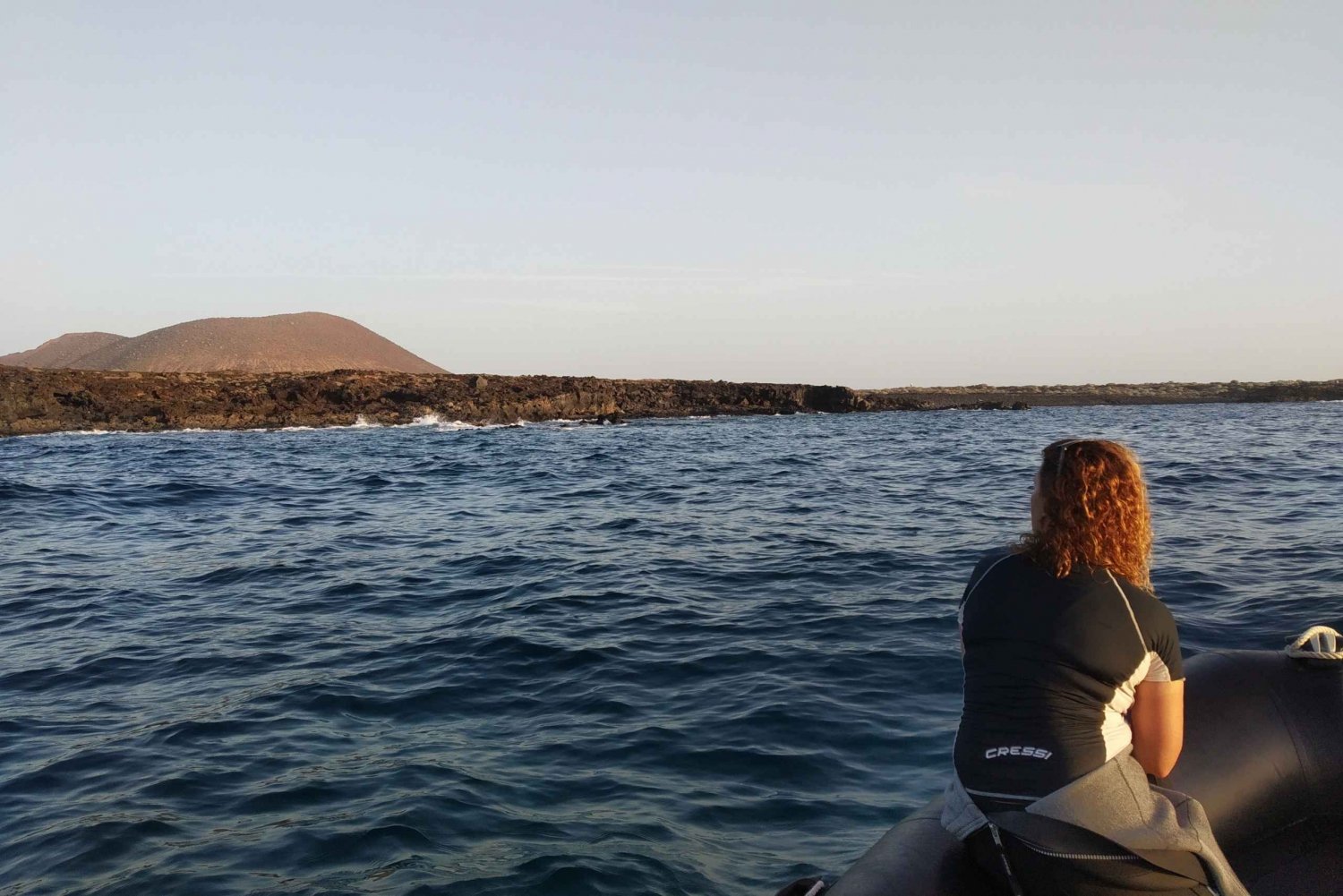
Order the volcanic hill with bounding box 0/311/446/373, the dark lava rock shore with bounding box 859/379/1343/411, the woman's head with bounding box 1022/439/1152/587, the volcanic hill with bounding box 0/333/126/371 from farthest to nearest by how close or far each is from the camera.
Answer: the volcanic hill with bounding box 0/333/126/371 → the volcanic hill with bounding box 0/311/446/373 → the dark lava rock shore with bounding box 859/379/1343/411 → the woman's head with bounding box 1022/439/1152/587

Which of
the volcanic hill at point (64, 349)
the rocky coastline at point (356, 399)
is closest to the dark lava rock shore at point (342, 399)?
the rocky coastline at point (356, 399)

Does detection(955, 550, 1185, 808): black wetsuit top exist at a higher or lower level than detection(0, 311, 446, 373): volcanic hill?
lower

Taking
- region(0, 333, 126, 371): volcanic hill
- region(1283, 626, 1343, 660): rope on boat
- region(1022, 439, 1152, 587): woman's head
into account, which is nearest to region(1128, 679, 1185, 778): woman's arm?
region(1022, 439, 1152, 587): woman's head

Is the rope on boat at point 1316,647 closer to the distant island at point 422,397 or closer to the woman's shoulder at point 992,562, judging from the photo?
the woman's shoulder at point 992,562

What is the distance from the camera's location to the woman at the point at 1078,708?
8.45 feet

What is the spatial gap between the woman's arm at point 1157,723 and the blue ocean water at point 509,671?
6.74ft

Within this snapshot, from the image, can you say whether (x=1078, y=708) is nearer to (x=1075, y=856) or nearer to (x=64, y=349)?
(x=1075, y=856)

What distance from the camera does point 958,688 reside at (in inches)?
273

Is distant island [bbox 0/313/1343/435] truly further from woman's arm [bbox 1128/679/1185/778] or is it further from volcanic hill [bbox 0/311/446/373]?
woman's arm [bbox 1128/679/1185/778]

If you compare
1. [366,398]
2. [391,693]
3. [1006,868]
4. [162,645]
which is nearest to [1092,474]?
[1006,868]

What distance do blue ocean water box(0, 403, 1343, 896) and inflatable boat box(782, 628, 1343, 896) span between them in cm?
160

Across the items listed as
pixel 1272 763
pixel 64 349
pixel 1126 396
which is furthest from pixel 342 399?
pixel 64 349

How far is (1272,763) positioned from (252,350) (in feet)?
371

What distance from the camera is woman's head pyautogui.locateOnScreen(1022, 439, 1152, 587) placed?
2.80 metres
